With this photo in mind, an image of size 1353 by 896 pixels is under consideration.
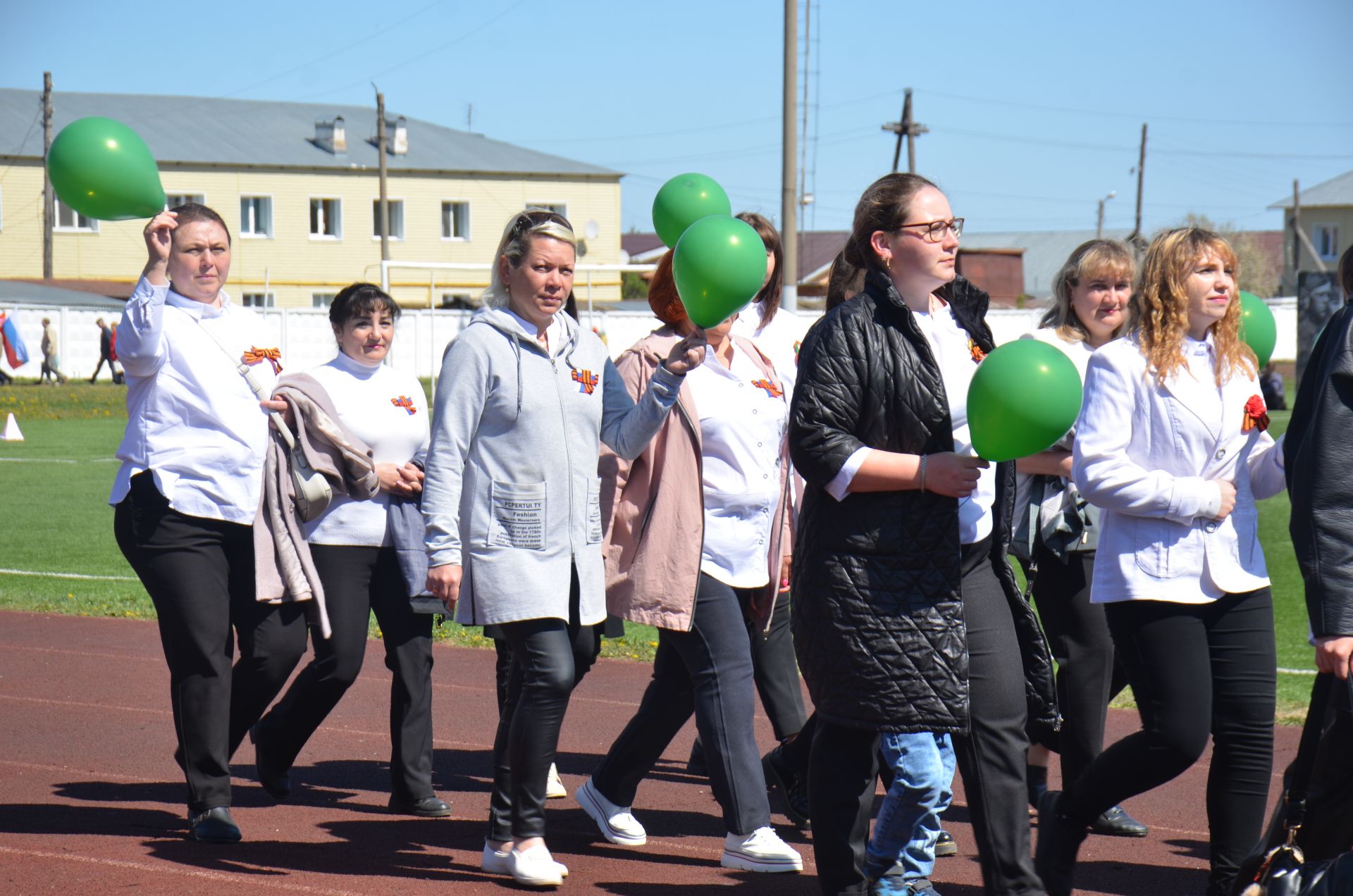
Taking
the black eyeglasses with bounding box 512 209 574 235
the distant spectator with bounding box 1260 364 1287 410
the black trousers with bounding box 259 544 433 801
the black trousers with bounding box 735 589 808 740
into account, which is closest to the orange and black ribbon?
the black trousers with bounding box 259 544 433 801

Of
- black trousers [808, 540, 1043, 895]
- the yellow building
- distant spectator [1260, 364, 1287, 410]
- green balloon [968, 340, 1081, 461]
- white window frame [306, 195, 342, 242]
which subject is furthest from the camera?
white window frame [306, 195, 342, 242]

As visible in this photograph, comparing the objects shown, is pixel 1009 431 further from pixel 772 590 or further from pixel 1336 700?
pixel 772 590

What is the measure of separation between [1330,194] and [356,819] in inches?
3649

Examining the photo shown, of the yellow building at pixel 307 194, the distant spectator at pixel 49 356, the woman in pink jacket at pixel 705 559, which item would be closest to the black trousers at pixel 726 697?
the woman in pink jacket at pixel 705 559

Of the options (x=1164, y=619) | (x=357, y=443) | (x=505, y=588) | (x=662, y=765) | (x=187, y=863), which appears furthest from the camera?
(x=662, y=765)

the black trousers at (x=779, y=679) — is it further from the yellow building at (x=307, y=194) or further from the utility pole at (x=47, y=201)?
the utility pole at (x=47, y=201)

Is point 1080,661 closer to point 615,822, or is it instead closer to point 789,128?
point 615,822

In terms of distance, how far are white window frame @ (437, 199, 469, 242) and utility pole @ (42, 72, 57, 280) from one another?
47.7 feet

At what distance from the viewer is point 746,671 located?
514 centimetres

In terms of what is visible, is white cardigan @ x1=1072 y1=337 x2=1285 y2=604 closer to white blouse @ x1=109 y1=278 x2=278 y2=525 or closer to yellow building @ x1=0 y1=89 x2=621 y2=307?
white blouse @ x1=109 y1=278 x2=278 y2=525

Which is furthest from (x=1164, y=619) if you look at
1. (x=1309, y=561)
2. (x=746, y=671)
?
(x=746, y=671)

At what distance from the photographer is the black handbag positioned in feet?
11.0

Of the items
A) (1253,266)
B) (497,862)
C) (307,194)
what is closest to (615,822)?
(497,862)

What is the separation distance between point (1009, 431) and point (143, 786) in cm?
406
